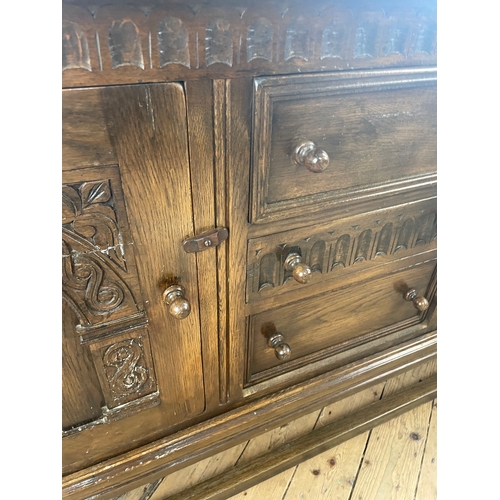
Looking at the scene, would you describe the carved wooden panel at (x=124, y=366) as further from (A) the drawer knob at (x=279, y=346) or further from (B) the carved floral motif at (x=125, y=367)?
(A) the drawer knob at (x=279, y=346)

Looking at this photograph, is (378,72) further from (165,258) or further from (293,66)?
(165,258)

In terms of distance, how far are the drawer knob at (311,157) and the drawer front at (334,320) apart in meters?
0.25

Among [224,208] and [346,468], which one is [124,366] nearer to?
[224,208]

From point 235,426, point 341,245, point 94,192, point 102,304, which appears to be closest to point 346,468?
point 235,426

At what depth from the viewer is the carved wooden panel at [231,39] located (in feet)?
1.02

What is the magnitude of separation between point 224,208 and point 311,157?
0.11 metres

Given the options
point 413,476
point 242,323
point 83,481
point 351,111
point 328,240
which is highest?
point 351,111

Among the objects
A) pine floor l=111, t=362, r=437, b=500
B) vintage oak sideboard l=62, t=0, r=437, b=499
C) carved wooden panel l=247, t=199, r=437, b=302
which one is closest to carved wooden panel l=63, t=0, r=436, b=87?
vintage oak sideboard l=62, t=0, r=437, b=499

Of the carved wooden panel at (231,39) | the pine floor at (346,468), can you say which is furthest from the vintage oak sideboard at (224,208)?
the pine floor at (346,468)

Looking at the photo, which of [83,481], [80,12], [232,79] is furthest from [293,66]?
[83,481]

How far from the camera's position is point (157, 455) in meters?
0.62
